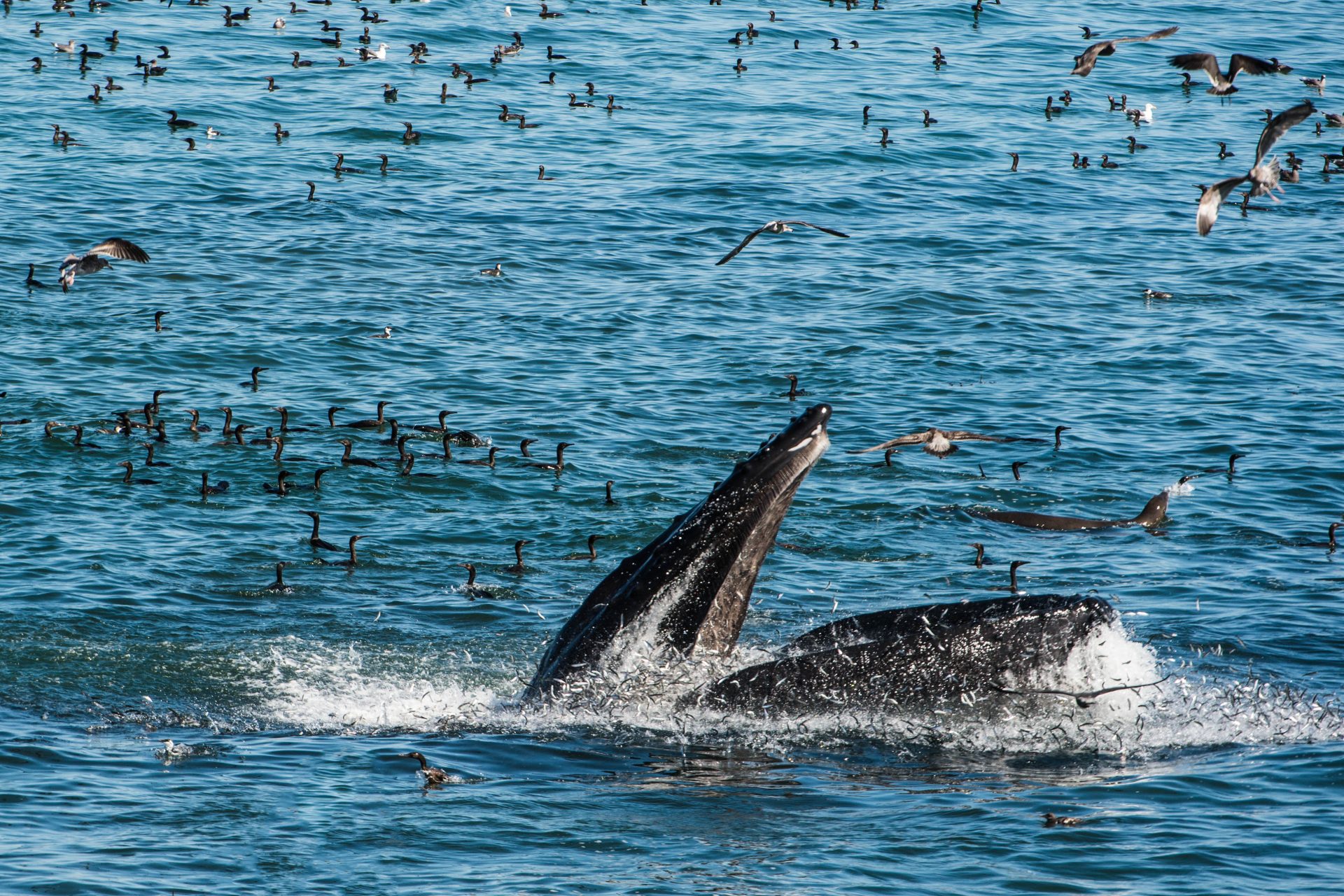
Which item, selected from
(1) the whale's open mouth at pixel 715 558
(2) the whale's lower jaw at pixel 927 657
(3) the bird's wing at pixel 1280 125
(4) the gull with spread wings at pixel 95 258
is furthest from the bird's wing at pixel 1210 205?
(4) the gull with spread wings at pixel 95 258

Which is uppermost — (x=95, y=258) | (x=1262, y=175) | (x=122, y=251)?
(x=1262, y=175)

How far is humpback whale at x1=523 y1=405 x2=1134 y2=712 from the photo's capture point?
30.5 ft

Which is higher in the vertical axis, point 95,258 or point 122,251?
point 122,251

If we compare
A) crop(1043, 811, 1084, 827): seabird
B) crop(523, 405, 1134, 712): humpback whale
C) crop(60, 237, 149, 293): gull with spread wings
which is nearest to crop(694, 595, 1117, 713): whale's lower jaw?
crop(523, 405, 1134, 712): humpback whale

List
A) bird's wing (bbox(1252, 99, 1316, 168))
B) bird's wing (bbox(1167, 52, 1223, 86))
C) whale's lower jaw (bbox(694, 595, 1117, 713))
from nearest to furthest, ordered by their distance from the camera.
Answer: whale's lower jaw (bbox(694, 595, 1117, 713)) → bird's wing (bbox(1252, 99, 1316, 168)) → bird's wing (bbox(1167, 52, 1223, 86))

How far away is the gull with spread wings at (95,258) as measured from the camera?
24906 mm

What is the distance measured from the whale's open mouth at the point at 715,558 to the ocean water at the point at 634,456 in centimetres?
56

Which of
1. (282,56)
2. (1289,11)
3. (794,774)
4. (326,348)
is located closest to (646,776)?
(794,774)

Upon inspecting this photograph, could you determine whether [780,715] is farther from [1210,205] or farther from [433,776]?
[1210,205]

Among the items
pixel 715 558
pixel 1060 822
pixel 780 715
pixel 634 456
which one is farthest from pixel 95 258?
pixel 1060 822

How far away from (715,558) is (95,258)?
19.5 m

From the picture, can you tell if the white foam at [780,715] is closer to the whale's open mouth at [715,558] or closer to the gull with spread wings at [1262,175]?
the whale's open mouth at [715,558]

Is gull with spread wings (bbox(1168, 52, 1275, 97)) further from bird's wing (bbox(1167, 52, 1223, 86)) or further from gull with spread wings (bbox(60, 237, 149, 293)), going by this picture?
gull with spread wings (bbox(60, 237, 149, 293))

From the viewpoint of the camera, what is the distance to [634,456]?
65.4 feet
